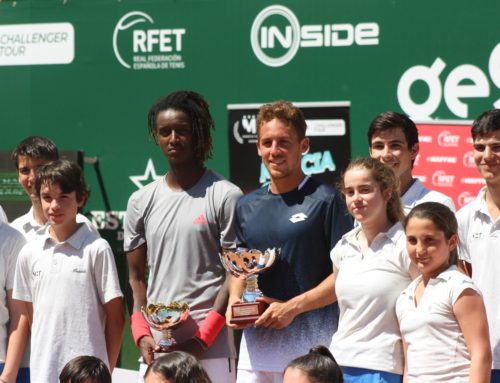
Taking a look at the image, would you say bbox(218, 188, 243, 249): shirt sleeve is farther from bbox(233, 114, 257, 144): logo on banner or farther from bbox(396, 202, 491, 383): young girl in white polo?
bbox(233, 114, 257, 144): logo on banner

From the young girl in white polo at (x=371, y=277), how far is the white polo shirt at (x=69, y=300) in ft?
4.04

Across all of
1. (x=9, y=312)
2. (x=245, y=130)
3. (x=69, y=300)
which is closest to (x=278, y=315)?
(x=69, y=300)

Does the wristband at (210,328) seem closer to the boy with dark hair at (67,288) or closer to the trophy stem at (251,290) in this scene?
the trophy stem at (251,290)

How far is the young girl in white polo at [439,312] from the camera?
3992mm

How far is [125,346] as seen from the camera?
7.27 m

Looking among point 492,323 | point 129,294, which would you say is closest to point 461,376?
point 492,323

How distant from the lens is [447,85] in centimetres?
641

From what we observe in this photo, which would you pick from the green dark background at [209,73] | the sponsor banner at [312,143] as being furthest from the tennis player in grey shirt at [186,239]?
the green dark background at [209,73]

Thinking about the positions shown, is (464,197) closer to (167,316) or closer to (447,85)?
(447,85)

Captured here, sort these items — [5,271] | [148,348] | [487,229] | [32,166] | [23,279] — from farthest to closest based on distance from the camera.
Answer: [32,166], [5,271], [23,279], [148,348], [487,229]

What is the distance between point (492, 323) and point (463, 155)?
213cm

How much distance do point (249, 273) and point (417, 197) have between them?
3.03 ft

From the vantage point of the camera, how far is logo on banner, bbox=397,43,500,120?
6312mm

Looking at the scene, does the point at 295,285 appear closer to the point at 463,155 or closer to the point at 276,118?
the point at 276,118
